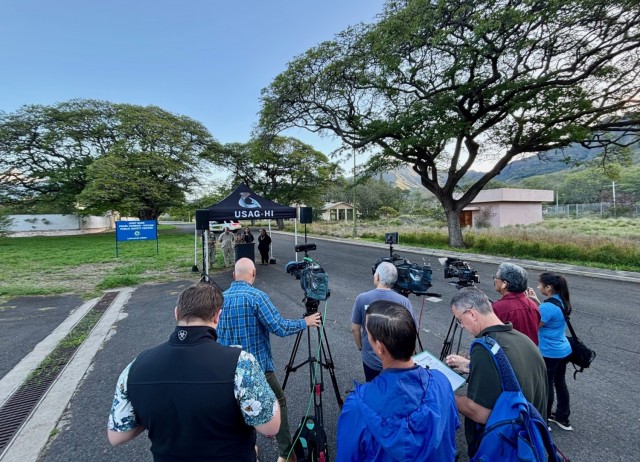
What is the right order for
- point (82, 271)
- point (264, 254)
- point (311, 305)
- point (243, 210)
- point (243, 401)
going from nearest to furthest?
point (243, 401) → point (311, 305) → point (243, 210) → point (82, 271) → point (264, 254)

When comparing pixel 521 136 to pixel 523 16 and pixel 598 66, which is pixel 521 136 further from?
pixel 523 16

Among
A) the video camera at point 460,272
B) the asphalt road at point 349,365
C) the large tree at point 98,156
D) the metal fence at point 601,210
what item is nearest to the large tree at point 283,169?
the large tree at point 98,156

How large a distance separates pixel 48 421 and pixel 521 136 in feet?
Answer: 57.5

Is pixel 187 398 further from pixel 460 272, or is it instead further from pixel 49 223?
pixel 49 223

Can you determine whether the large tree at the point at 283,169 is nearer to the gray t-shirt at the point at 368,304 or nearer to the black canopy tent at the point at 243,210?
the black canopy tent at the point at 243,210

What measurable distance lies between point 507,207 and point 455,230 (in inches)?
794

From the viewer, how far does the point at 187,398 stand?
1232 mm

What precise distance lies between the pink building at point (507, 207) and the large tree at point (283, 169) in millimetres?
17382

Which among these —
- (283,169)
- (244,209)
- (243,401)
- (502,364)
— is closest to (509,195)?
(283,169)

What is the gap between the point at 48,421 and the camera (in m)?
2.88

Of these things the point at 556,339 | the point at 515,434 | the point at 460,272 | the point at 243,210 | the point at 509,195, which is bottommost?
the point at 556,339

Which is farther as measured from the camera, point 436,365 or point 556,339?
point 556,339

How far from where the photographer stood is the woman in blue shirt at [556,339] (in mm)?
2596

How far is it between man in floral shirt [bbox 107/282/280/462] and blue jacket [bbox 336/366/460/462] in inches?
16.2
